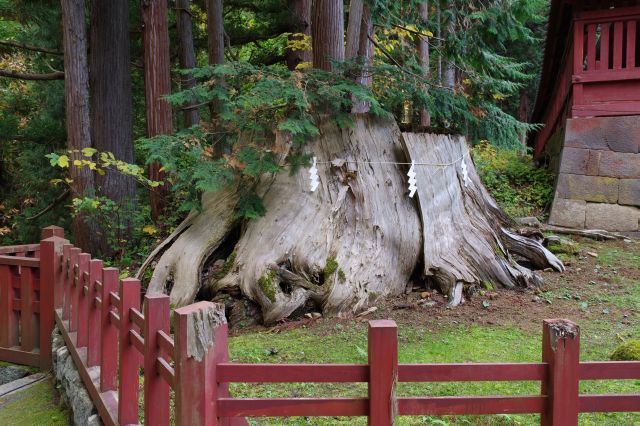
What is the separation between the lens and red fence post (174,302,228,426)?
2176 millimetres

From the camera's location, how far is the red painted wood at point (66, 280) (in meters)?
5.15

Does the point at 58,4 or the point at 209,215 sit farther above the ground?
the point at 58,4

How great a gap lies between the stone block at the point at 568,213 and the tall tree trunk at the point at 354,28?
17.4 feet

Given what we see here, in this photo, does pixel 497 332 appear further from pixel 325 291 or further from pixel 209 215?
pixel 209 215

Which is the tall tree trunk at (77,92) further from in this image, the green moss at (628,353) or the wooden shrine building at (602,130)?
the wooden shrine building at (602,130)

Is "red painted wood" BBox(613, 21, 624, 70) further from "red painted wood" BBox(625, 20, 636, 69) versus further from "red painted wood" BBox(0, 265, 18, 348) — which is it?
"red painted wood" BBox(0, 265, 18, 348)

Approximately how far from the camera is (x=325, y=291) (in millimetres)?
6148

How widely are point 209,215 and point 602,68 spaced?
797 centimetres

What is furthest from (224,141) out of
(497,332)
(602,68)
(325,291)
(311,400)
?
(602,68)

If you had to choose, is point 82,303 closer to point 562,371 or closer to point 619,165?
point 562,371

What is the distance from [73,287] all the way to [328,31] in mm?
4705

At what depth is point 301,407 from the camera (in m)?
2.20

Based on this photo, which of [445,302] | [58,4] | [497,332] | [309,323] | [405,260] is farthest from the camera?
[58,4]

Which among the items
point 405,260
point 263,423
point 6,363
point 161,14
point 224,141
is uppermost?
point 161,14
